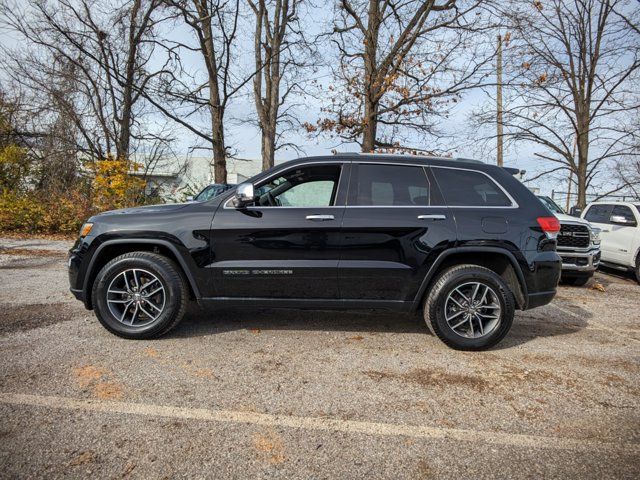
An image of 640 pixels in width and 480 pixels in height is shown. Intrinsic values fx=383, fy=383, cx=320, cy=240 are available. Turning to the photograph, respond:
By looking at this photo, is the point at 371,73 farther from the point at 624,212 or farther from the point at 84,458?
the point at 84,458

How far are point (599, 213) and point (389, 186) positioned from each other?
8.87m

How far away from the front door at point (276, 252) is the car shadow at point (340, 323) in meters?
0.65

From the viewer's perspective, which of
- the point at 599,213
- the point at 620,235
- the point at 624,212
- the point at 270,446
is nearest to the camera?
the point at 270,446

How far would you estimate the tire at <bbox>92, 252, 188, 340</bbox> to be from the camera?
368 centimetres

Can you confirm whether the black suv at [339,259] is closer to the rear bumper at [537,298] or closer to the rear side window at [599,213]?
the rear bumper at [537,298]

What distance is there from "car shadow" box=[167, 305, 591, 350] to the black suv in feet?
1.62

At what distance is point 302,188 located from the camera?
158 inches

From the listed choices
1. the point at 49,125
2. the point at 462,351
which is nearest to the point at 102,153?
the point at 49,125

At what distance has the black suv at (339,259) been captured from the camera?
365 centimetres

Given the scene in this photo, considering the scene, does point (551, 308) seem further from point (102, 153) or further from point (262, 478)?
point (102, 153)

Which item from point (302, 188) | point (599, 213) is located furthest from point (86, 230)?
point (599, 213)

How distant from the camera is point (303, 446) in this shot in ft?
7.04

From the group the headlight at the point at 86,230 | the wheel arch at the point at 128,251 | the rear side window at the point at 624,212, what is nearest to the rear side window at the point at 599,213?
the rear side window at the point at 624,212

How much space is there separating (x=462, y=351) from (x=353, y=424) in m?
1.74
